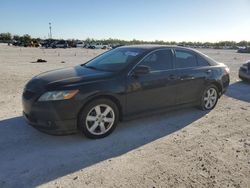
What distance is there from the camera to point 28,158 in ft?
14.1

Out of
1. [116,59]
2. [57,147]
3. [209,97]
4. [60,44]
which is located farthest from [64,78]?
[60,44]

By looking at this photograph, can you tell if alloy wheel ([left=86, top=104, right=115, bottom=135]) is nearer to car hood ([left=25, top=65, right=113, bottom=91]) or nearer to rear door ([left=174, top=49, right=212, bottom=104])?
car hood ([left=25, top=65, right=113, bottom=91])

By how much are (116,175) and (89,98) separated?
4.93ft

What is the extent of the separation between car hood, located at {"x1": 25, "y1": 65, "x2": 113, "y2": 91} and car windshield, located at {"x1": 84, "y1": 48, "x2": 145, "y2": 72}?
285mm

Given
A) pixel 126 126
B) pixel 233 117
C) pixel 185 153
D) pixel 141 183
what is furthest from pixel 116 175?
pixel 233 117

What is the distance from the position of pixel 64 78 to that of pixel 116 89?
0.92 meters

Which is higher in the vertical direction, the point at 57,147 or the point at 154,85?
the point at 154,85

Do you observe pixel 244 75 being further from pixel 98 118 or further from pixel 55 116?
pixel 55 116

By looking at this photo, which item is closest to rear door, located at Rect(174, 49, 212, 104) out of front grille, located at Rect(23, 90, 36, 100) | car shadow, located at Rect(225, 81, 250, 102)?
car shadow, located at Rect(225, 81, 250, 102)

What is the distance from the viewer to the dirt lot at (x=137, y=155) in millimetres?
3764

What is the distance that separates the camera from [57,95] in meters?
4.72

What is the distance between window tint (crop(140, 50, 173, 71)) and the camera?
5836mm

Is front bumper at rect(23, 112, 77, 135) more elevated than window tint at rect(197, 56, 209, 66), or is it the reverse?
window tint at rect(197, 56, 209, 66)

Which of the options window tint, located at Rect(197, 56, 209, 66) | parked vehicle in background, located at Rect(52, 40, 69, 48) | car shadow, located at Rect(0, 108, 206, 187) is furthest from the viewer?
parked vehicle in background, located at Rect(52, 40, 69, 48)
